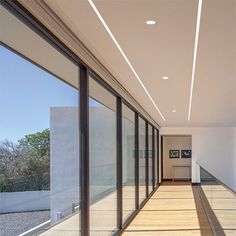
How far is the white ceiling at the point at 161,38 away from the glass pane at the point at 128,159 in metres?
1.61

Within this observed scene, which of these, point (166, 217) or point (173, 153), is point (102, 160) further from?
point (173, 153)

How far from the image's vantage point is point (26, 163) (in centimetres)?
328

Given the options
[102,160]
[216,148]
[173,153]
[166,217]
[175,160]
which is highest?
[102,160]

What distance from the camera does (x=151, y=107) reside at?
460 inches

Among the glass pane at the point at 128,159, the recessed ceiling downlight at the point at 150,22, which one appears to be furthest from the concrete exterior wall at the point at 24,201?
the glass pane at the point at 128,159

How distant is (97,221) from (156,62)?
2.52m

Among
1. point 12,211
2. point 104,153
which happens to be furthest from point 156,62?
point 12,211

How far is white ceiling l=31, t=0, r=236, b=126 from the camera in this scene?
11.8 ft

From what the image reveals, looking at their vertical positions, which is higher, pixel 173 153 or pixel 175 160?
pixel 173 153

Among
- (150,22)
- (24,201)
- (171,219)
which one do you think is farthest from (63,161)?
(171,219)

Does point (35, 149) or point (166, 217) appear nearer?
point (35, 149)

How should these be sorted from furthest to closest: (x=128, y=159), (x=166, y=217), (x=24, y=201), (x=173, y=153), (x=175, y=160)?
(x=173, y=153)
(x=175, y=160)
(x=166, y=217)
(x=128, y=159)
(x=24, y=201)

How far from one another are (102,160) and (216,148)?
1457 centimetres

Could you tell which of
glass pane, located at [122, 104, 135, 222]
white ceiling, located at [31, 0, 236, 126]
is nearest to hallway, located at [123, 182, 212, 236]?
glass pane, located at [122, 104, 135, 222]
